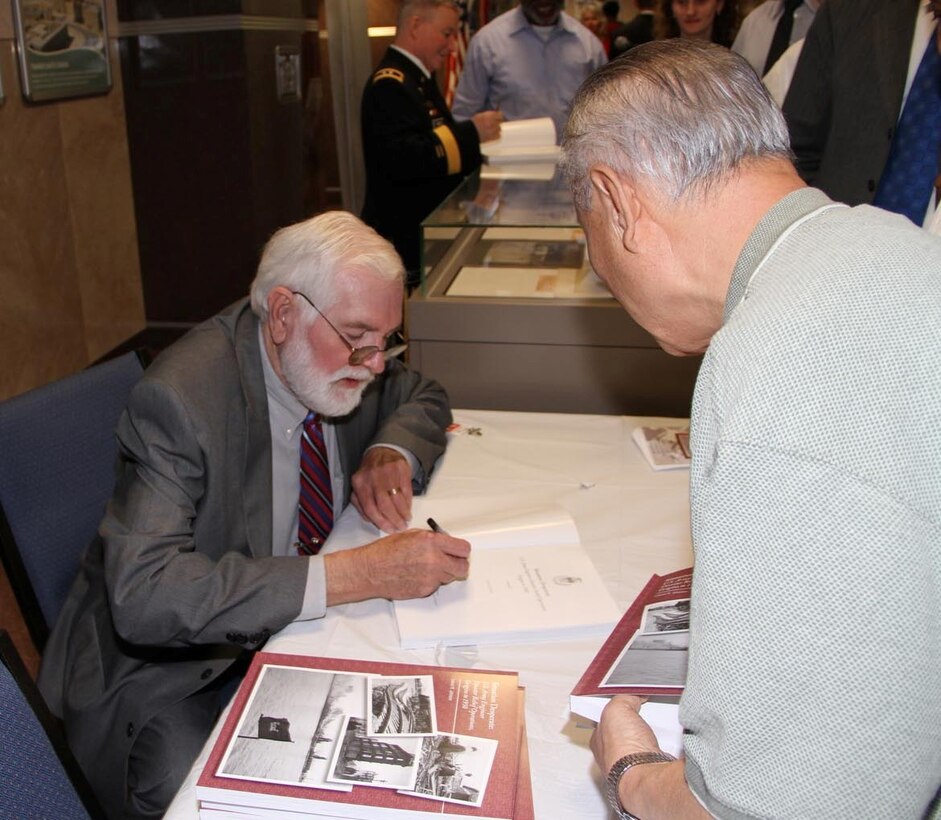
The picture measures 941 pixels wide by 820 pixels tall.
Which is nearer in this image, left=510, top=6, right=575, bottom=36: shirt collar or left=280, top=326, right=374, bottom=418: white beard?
left=280, top=326, right=374, bottom=418: white beard

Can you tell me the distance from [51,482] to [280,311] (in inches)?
20.9

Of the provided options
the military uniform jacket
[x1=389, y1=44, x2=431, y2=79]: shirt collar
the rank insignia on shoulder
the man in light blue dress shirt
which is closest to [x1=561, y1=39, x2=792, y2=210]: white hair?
the military uniform jacket

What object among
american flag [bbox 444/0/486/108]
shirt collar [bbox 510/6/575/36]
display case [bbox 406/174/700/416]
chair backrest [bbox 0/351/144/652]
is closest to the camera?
chair backrest [bbox 0/351/144/652]

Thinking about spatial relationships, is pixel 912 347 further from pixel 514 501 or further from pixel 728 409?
pixel 514 501

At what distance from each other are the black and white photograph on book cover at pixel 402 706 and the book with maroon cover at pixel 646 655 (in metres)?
0.18

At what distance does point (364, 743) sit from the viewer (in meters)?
1.10

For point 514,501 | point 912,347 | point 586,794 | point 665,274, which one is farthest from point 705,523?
point 514,501

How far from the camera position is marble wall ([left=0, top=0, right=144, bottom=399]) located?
156 inches

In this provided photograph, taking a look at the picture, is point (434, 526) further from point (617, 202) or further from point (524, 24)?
point (524, 24)

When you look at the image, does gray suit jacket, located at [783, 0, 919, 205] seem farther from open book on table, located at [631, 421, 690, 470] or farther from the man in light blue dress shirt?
the man in light blue dress shirt

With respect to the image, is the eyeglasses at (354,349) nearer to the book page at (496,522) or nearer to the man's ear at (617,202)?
the book page at (496,522)

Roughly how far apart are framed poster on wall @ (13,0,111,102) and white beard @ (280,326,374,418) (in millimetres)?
2924

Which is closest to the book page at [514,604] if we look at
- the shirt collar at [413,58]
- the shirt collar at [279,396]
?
the shirt collar at [279,396]

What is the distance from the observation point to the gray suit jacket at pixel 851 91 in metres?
2.27
